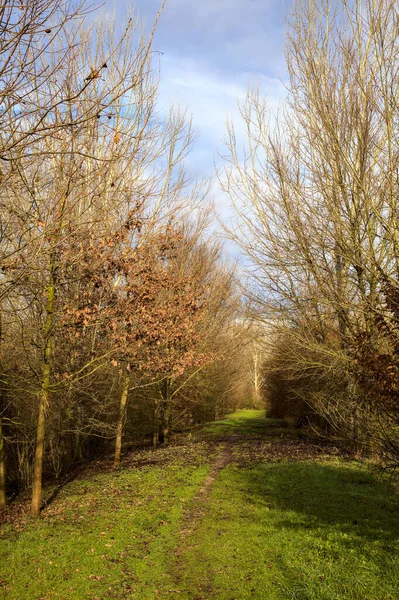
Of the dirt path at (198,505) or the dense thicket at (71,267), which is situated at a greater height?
the dense thicket at (71,267)

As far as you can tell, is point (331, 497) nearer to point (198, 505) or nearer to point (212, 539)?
point (198, 505)

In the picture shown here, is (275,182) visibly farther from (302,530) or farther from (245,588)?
(245,588)

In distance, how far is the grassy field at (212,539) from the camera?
554 cm

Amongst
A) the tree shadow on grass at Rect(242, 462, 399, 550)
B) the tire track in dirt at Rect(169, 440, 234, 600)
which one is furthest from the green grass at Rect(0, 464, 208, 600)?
the tree shadow on grass at Rect(242, 462, 399, 550)

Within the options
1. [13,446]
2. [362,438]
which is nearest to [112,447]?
[13,446]

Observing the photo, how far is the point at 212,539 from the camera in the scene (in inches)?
285

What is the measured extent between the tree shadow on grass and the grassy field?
0.02 metres

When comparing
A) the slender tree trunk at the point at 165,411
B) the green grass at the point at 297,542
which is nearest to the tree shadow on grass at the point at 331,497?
the green grass at the point at 297,542

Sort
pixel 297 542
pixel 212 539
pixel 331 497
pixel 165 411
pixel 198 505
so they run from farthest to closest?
pixel 165 411
pixel 331 497
pixel 198 505
pixel 212 539
pixel 297 542

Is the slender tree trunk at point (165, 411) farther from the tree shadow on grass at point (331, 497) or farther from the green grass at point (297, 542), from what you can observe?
the green grass at point (297, 542)

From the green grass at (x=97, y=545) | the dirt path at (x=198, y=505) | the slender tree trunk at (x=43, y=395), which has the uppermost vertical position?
the slender tree trunk at (x=43, y=395)

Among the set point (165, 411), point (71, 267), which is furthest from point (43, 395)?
point (165, 411)

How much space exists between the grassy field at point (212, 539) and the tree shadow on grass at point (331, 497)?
0.08ft

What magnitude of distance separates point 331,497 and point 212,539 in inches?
131
